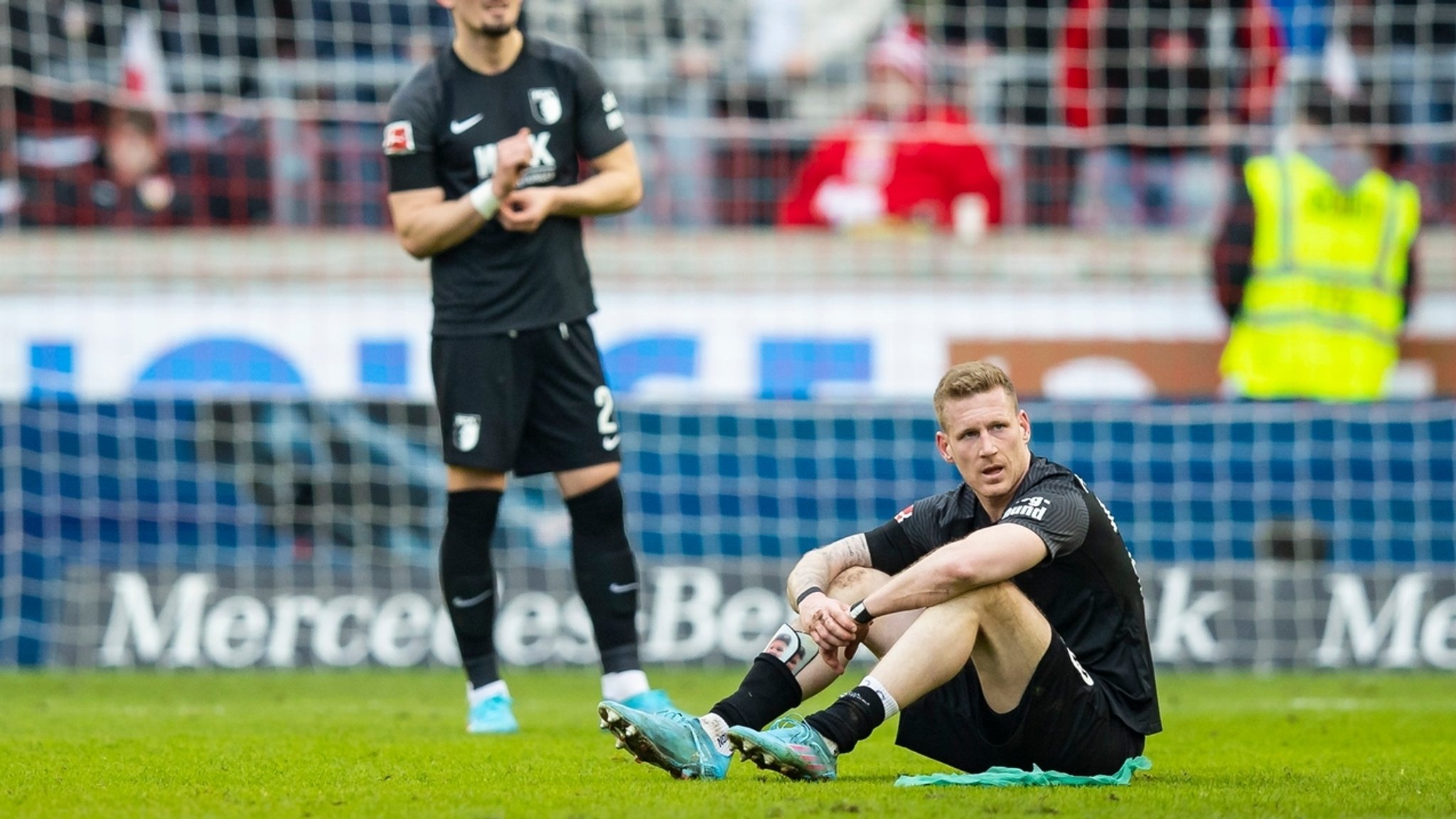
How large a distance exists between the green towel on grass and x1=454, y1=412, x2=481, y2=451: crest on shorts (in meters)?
2.05

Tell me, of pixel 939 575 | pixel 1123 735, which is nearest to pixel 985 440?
pixel 939 575

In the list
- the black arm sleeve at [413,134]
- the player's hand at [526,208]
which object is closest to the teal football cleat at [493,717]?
the player's hand at [526,208]

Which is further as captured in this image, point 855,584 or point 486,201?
point 486,201

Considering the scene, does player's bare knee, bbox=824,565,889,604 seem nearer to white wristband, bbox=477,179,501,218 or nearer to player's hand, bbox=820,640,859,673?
player's hand, bbox=820,640,859,673

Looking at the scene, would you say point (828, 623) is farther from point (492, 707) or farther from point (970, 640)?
point (492, 707)

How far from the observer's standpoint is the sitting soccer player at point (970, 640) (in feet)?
14.8

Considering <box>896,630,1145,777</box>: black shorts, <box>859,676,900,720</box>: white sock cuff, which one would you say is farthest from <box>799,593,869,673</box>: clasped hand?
<box>896,630,1145,777</box>: black shorts

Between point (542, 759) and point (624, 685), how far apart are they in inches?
40.6

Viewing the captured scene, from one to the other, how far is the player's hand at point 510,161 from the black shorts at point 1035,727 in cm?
211

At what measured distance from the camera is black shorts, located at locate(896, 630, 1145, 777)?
4539 mm

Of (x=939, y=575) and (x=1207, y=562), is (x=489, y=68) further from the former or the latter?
(x=1207, y=562)

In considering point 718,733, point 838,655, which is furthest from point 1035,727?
point 718,733

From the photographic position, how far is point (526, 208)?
6.21 m

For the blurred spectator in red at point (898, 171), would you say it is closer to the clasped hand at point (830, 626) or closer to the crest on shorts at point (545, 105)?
the crest on shorts at point (545, 105)
